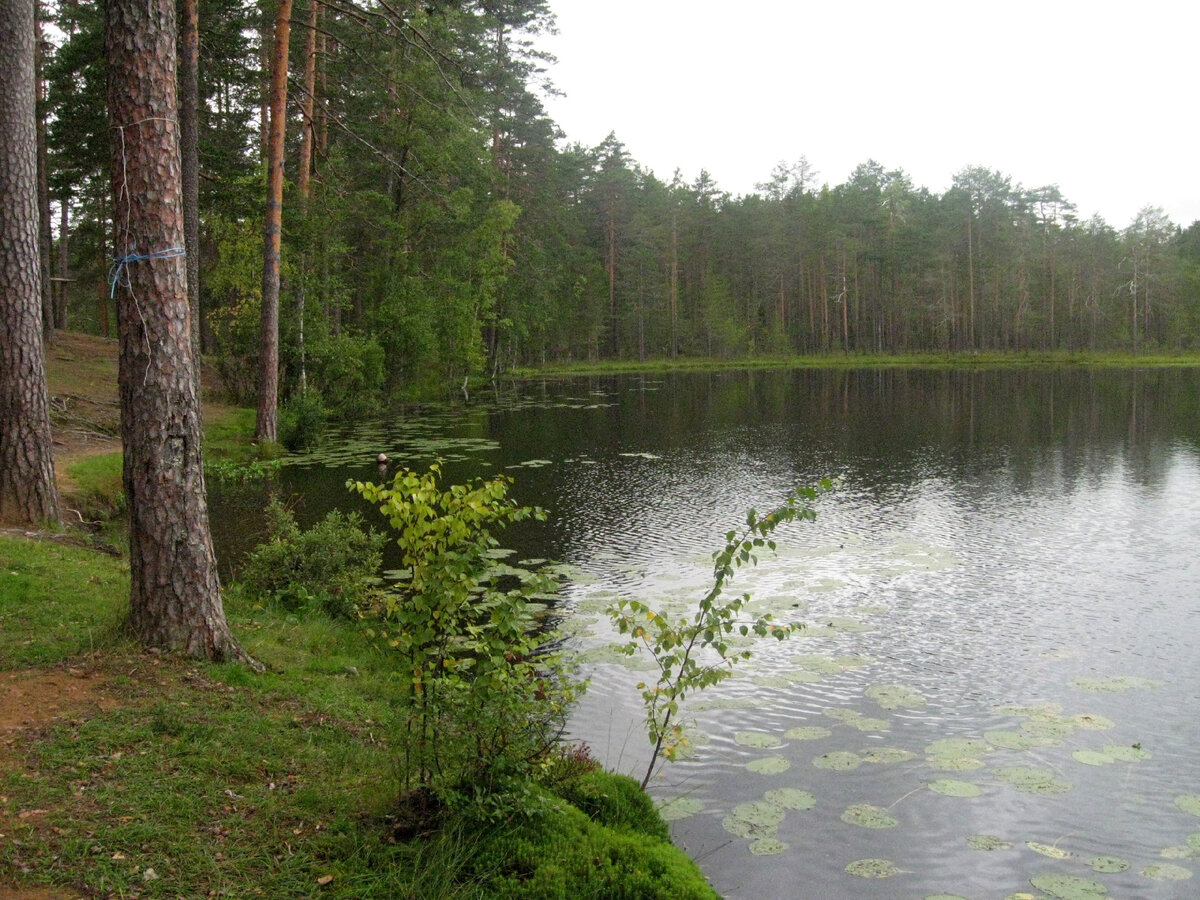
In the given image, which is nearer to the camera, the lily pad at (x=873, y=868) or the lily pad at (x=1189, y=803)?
the lily pad at (x=873, y=868)

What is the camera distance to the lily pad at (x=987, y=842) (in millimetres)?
5398

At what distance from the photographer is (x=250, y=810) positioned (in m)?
4.27

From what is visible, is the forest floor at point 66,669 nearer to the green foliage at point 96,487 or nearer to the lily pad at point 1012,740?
the green foliage at point 96,487

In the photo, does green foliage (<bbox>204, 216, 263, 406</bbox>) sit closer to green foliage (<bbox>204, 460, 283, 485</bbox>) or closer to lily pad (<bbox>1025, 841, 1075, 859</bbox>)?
green foliage (<bbox>204, 460, 283, 485</bbox>)

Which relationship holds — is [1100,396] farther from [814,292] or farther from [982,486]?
[814,292]

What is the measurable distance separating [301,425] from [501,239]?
18752 mm

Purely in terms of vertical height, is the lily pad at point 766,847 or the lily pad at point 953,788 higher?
the lily pad at point 953,788

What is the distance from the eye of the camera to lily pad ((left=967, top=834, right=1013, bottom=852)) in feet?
17.7

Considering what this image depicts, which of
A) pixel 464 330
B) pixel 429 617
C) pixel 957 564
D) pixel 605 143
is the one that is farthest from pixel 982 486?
pixel 605 143

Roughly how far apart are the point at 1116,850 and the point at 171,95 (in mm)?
7491

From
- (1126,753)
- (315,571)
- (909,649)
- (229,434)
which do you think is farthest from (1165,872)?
(229,434)

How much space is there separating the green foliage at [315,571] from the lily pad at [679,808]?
393 cm

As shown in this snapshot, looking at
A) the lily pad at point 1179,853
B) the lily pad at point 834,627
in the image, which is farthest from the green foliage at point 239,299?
the lily pad at point 1179,853

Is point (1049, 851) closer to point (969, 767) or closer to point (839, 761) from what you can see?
point (969, 767)
